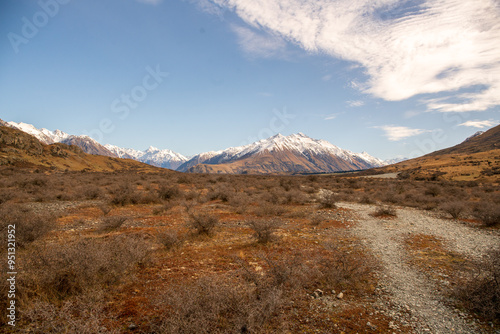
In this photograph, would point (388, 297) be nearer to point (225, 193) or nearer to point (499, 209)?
point (499, 209)

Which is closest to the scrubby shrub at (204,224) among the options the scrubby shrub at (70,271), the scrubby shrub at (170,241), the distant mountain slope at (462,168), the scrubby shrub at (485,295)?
the scrubby shrub at (170,241)

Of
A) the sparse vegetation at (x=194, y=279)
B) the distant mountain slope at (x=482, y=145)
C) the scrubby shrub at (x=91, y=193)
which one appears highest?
the distant mountain slope at (x=482, y=145)

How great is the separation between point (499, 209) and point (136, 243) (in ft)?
67.2

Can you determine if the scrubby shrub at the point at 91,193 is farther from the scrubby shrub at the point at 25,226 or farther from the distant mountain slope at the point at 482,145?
the distant mountain slope at the point at 482,145

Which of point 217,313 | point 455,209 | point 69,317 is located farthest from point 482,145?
point 69,317

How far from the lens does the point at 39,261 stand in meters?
5.52

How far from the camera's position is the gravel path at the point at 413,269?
4.97m

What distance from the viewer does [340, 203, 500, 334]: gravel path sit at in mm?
4966

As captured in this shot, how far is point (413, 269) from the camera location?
25.1 feet

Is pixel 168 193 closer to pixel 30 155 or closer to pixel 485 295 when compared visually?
pixel 485 295

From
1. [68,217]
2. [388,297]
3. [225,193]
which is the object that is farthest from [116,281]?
[225,193]

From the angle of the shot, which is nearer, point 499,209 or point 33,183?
point 499,209

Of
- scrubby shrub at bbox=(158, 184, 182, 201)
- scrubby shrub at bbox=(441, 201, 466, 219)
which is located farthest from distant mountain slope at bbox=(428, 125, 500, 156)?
scrubby shrub at bbox=(158, 184, 182, 201)

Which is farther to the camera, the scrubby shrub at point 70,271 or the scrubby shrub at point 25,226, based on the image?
the scrubby shrub at point 25,226
